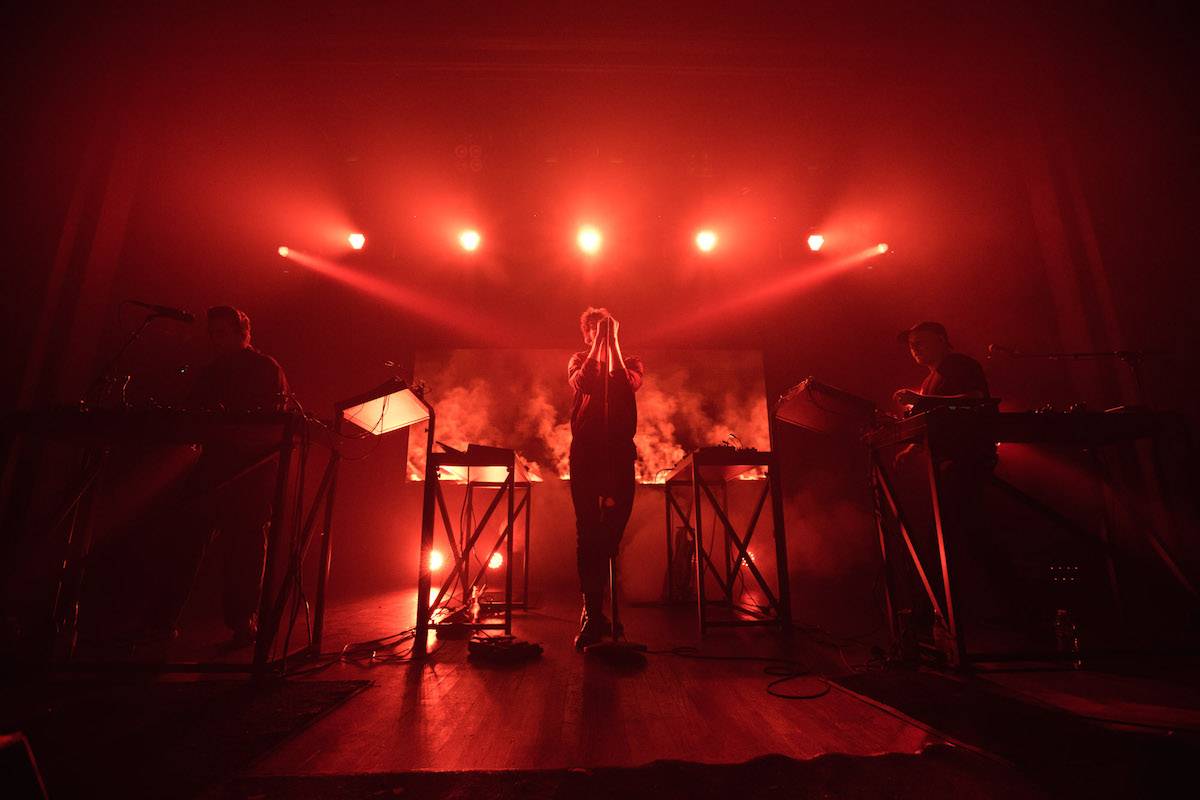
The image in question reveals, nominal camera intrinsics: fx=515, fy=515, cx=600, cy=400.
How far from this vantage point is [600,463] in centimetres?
293

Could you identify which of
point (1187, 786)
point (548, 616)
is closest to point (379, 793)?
point (1187, 786)

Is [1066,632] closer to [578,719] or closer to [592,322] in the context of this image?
[578,719]

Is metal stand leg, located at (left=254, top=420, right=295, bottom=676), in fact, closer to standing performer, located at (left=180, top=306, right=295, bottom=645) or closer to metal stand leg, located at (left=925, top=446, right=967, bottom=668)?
standing performer, located at (left=180, top=306, right=295, bottom=645)

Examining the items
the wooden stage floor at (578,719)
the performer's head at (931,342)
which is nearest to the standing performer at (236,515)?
the wooden stage floor at (578,719)

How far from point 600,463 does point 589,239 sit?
444cm

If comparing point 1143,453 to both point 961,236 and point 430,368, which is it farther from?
point 430,368

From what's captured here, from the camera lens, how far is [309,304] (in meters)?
6.44

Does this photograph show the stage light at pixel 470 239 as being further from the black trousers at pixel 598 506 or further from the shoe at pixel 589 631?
the shoe at pixel 589 631

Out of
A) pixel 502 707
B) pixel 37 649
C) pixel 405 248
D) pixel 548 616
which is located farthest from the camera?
pixel 405 248

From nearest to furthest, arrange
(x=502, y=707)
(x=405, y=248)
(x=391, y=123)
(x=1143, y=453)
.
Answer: (x=502, y=707) < (x=1143, y=453) < (x=391, y=123) < (x=405, y=248)

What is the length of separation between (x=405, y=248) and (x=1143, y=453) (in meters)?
7.59

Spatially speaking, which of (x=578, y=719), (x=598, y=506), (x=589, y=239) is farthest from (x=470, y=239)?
(x=578, y=719)

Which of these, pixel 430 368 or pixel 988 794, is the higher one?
pixel 430 368

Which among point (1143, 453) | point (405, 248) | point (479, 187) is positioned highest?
point (479, 187)
